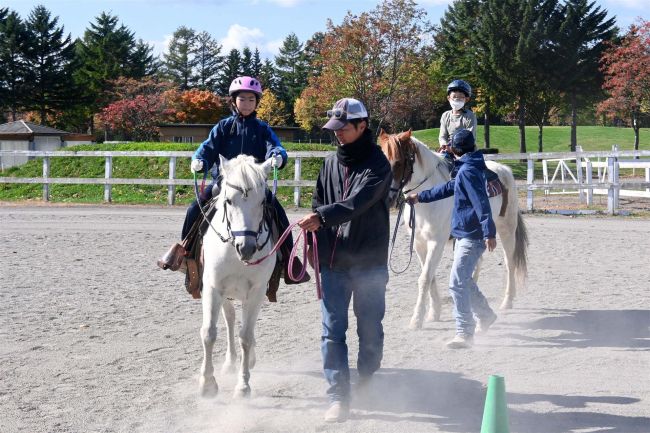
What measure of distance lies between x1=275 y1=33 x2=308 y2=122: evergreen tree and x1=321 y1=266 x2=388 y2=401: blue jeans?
252 feet

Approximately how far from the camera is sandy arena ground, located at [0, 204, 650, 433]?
17.4 feet

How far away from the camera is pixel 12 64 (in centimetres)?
6494

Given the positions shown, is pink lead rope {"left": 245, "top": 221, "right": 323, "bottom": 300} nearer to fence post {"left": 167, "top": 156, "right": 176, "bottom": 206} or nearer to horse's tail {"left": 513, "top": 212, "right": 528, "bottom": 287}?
horse's tail {"left": 513, "top": 212, "right": 528, "bottom": 287}

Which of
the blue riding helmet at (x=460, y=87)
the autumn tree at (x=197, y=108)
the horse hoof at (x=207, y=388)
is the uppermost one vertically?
the autumn tree at (x=197, y=108)

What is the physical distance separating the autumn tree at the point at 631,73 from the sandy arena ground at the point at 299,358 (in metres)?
34.0

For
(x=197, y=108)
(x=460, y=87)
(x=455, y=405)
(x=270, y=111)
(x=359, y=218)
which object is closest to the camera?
(x=359, y=218)

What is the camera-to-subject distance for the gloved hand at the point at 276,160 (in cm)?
591

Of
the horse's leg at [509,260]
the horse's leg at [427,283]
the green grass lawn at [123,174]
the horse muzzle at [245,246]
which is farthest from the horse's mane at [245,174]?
the green grass lawn at [123,174]

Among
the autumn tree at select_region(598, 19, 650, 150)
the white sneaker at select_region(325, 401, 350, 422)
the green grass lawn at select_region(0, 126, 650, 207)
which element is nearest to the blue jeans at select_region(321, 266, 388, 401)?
the white sneaker at select_region(325, 401, 350, 422)

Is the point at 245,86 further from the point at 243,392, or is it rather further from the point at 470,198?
the point at 243,392

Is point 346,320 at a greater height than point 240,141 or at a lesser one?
lesser

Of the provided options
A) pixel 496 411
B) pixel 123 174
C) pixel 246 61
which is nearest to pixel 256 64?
pixel 246 61

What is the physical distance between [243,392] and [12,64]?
65916 mm

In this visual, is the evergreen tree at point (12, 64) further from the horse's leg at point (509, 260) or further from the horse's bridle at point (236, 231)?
the horse's bridle at point (236, 231)
